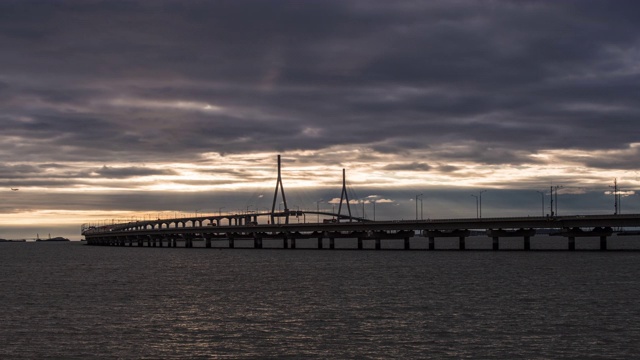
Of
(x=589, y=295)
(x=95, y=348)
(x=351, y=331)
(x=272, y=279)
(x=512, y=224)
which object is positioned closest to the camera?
(x=95, y=348)

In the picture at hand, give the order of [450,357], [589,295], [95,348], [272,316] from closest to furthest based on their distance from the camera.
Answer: [450,357] → [95,348] → [272,316] → [589,295]

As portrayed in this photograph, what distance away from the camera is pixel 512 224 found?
523 ft

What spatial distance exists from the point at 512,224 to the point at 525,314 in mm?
109960

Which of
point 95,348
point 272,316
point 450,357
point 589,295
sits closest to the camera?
point 450,357

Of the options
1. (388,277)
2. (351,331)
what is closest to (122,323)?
(351,331)

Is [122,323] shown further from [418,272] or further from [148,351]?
[418,272]

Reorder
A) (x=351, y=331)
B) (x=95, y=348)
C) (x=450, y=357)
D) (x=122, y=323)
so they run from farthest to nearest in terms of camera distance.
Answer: (x=122, y=323), (x=351, y=331), (x=95, y=348), (x=450, y=357)

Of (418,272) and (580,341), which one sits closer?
(580,341)

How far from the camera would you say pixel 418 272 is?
101 meters

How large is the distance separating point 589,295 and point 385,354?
112ft

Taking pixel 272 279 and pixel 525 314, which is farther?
pixel 272 279

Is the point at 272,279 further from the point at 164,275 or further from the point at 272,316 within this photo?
the point at 272,316

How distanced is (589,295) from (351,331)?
29.4 meters

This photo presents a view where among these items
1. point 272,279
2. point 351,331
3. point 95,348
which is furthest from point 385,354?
point 272,279
